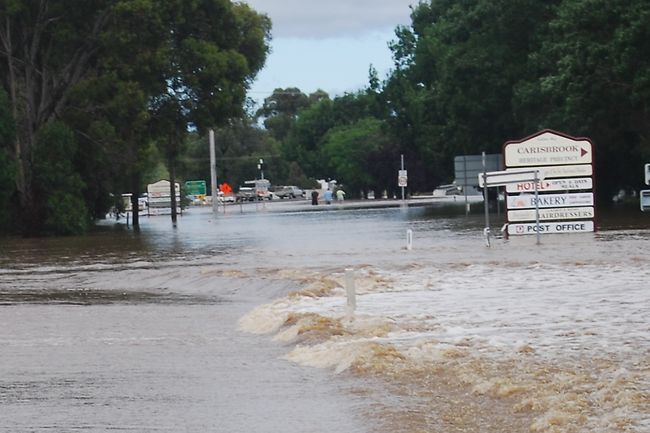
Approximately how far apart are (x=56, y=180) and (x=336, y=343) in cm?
4000

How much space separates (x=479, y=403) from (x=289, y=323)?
7242mm

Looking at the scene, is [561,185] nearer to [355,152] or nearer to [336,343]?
[336,343]

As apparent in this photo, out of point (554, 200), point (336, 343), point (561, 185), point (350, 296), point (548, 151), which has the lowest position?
point (336, 343)

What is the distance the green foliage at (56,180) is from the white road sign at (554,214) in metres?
24.3

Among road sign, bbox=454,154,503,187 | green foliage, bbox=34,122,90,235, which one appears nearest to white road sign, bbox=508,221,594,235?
green foliage, bbox=34,122,90,235

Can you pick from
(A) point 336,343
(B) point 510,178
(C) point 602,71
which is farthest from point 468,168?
(A) point 336,343

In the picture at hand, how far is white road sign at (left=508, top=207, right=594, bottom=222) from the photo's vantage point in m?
35.8

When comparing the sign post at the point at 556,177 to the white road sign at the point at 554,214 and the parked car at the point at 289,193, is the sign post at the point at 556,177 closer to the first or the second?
the white road sign at the point at 554,214

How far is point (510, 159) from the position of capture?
3619cm

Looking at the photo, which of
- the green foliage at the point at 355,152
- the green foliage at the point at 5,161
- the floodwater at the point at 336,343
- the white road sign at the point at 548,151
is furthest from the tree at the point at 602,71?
the green foliage at the point at 355,152

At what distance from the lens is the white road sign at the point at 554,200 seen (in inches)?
1404

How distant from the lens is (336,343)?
16.1 meters

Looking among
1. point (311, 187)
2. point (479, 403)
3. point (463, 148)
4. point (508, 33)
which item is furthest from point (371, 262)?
point (311, 187)

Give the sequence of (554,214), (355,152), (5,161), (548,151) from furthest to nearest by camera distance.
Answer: (355,152) → (5,161) → (548,151) → (554,214)
